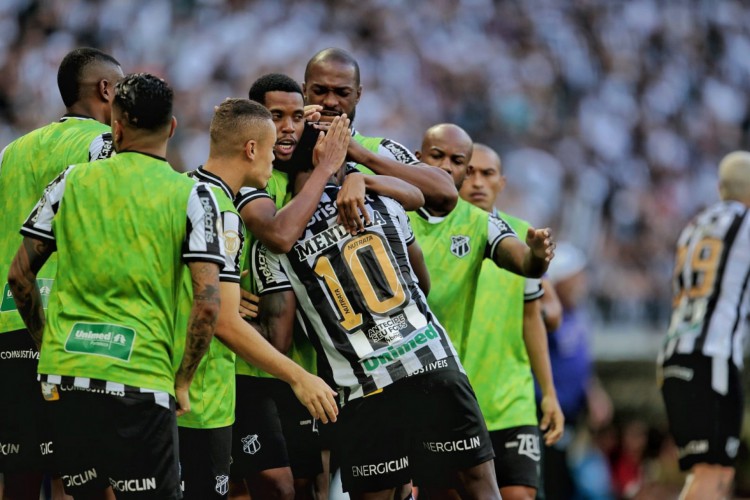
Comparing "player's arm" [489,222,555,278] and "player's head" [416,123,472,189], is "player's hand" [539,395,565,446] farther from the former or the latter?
"player's head" [416,123,472,189]

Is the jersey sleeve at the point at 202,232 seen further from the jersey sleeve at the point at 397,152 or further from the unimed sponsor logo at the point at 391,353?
the jersey sleeve at the point at 397,152

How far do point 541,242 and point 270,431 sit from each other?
1823 mm

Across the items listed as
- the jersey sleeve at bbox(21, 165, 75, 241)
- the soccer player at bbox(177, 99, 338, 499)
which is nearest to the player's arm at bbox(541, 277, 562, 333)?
the soccer player at bbox(177, 99, 338, 499)

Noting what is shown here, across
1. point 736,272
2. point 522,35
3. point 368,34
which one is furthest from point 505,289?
point 522,35

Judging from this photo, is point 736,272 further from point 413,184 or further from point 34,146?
point 34,146

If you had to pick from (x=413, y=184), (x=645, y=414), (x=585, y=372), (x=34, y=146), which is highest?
(x=34, y=146)

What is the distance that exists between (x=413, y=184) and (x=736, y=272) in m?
3.71

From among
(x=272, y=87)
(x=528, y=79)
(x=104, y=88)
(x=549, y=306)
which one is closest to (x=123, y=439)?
(x=272, y=87)

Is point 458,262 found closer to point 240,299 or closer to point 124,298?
point 240,299

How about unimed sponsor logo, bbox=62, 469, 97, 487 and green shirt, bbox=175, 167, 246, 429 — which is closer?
unimed sponsor logo, bbox=62, 469, 97, 487

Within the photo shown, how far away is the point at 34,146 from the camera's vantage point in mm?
6457

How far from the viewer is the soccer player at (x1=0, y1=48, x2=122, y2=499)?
6.32m

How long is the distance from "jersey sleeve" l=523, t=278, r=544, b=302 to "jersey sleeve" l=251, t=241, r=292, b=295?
2677mm

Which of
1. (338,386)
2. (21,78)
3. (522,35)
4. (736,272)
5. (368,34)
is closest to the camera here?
(338,386)
